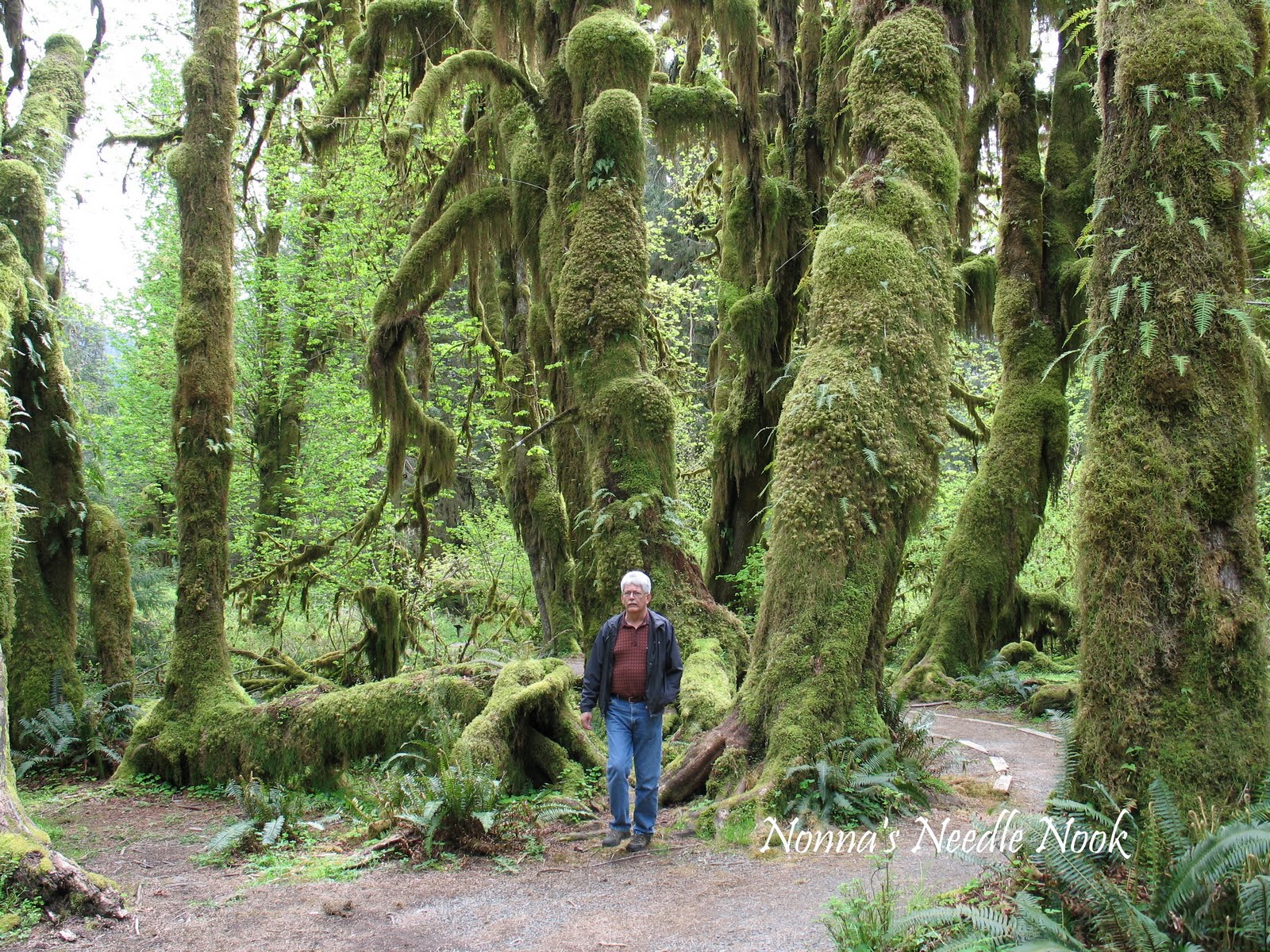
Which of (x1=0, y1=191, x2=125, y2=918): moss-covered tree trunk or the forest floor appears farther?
(x1=0, y1=191, x2=125, y2=918): moss-covered tree trunk

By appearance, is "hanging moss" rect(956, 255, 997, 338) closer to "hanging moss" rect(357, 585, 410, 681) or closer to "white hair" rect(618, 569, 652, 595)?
"white hair" rect(618, 569, 652, 595)

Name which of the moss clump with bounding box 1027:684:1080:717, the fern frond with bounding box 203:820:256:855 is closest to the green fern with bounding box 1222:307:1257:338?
the moss clump with bounding box 1027:684:1080:717

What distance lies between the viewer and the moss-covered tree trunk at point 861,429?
6.61m

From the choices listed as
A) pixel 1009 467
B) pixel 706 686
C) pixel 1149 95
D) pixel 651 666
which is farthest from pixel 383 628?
pixel 1149 95

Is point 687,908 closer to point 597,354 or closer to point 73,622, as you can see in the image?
point 597,354

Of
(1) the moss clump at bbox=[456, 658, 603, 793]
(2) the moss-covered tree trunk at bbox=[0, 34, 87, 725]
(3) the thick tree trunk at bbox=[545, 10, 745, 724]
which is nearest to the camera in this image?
(1) the moss clump at bbox=[456, 658, 603, 793]

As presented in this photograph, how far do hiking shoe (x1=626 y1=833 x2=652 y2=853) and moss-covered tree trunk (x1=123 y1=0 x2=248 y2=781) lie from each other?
589cm

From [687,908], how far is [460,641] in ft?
52.4

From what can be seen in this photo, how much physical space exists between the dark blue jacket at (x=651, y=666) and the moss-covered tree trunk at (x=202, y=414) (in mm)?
5560

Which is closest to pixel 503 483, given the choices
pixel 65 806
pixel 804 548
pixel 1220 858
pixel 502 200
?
pixel 502 200

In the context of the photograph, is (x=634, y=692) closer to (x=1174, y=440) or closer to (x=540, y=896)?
(x=540, y=896)

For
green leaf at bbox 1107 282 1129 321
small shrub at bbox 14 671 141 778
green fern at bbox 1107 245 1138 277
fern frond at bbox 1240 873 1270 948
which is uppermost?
green fern at bbox 1107 245 1138 277

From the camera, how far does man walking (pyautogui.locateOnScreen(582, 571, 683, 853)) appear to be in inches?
245

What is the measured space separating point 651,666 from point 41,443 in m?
9.72
